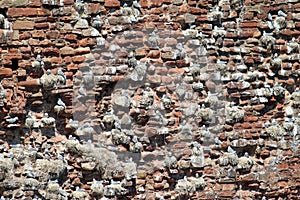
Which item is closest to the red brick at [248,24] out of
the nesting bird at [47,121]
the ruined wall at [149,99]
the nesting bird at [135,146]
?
the ruined wall at [149,99]

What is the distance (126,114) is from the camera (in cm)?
546

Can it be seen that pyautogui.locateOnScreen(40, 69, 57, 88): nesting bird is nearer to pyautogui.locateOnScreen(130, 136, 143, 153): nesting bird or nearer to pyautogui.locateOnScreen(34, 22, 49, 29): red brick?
pyautogui.locateOnScreen(34, 22, 49, 29): red brick

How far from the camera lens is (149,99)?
5.50 m

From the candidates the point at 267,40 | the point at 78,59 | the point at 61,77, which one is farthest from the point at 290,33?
the point at 61,77

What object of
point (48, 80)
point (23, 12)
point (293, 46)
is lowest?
point (48, 80)

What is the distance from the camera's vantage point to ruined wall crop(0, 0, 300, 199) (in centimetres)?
526

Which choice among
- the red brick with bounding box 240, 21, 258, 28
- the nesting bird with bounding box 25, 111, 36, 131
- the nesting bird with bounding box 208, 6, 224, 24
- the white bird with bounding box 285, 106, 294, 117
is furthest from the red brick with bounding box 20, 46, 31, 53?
the white bird with bounding box 285, 106, 294, 117

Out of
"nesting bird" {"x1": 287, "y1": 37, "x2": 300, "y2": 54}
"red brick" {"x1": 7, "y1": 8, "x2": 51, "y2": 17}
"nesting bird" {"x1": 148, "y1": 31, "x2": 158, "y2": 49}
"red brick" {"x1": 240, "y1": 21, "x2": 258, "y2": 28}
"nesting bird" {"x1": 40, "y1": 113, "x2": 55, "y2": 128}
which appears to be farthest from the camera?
"nesting bird" {"x1": 287, "y1": 37, "x2": 300, "y2": 54}

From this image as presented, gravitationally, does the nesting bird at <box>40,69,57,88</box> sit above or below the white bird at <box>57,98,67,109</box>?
→ above

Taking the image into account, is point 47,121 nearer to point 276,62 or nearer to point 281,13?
point 276,62

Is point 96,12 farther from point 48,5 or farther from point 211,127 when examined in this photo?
point 211,127

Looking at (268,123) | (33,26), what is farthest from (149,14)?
(268,123)

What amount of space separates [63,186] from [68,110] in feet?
2.15

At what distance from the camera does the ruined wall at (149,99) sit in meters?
5.26
